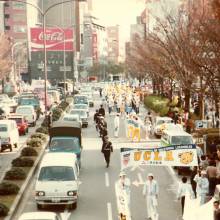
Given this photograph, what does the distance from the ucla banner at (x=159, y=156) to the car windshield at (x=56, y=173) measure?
7.71ft

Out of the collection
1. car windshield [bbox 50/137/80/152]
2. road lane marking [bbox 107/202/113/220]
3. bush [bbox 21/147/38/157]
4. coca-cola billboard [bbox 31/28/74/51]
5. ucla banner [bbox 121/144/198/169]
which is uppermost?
coca-cola billboard [bbox 31/28/74/51]

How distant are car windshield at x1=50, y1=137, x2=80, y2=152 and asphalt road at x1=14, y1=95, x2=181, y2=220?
1160 millimetres

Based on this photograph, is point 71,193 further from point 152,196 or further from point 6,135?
point 6,135

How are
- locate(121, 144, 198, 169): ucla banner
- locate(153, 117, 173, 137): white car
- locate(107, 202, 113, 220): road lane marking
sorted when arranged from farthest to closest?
1. locate(153, 117, 173, 137): white car
2. locate(107, 202, 113, 220): road lane marking
3. locate(121, 144, 198, 169): ucla banner

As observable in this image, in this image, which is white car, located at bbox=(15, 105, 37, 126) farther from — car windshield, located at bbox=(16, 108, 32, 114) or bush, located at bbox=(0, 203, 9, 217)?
bush, located at bbox=(0, 203, 9, 217)

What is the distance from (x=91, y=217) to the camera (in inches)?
791

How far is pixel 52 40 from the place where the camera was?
128875 millimetres

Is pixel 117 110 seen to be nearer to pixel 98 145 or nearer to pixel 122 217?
pixel 98 145

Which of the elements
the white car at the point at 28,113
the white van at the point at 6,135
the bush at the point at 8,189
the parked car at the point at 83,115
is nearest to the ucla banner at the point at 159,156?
the bush at the point at 8,189

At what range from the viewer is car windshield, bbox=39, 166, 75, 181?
21.2 meters

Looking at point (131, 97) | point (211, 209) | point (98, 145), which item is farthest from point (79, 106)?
point (211, 209)

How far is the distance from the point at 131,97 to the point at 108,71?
131 meters

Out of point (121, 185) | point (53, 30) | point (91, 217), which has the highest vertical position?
point (53, 30)

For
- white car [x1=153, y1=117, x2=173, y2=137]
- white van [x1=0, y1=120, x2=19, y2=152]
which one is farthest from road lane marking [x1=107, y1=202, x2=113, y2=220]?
white car [x1=153, y1=117, x2=173, y2=137]
